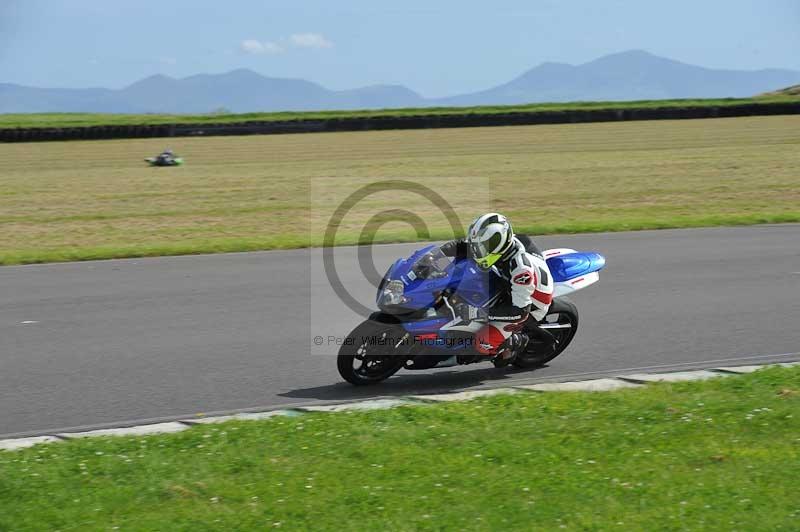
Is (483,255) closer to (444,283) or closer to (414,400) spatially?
(444,283)

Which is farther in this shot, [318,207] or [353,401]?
[318,207]

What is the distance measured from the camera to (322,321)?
11125 mm

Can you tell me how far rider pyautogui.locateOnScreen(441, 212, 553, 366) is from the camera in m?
8.39

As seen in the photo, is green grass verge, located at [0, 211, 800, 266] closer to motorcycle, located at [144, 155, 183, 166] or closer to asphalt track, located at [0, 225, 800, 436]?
asphalt track, located at [0, 225, 800, 436]

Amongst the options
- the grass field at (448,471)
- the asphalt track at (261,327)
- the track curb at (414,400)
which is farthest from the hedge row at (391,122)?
the grass field at (448,471)

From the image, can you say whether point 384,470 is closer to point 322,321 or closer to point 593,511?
point 593,511

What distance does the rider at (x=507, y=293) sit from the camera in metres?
8.39

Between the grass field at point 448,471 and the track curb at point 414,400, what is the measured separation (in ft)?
1.30

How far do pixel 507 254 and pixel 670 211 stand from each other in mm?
13730

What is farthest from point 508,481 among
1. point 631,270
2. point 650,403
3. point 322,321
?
point 631,270

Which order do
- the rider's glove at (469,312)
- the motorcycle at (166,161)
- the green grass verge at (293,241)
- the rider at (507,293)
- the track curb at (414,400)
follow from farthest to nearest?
the motorcycle at (166,161) → the green grass verge at (293,241) → the rider's glove at (469,312) → the rider at (507,293) → the track curb at (414,400)

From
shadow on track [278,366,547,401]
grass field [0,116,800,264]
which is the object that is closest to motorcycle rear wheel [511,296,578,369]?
shadow on track [278,366,547,401]

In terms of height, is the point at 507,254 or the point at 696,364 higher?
the point at 507,254

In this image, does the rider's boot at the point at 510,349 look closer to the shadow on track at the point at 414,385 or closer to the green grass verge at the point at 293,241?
the shadow on track at the point at 414,385
